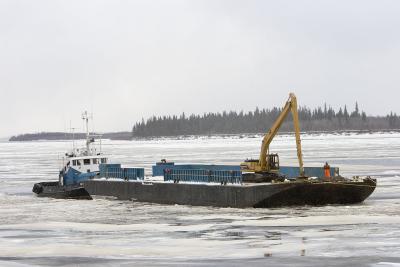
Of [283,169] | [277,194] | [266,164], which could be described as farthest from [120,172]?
[277,194]

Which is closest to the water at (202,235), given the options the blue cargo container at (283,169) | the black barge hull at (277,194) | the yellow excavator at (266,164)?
the black barge hull at (277,194)

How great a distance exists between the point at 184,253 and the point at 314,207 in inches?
586

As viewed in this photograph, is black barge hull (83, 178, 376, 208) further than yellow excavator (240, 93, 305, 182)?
No

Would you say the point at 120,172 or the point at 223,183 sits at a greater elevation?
the point at 120,172

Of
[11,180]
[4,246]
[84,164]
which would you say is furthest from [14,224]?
[11,180]

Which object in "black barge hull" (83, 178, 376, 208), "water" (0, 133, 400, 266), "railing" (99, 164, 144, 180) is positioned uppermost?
"railing" (99, 164, 144, 180)

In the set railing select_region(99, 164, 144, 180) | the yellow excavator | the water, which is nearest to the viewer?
the water

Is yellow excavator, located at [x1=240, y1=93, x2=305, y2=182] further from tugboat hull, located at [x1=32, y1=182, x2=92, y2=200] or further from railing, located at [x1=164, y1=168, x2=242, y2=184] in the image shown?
tugboat hull, located at [x1=32, y1=182, x2=92, y2=200]

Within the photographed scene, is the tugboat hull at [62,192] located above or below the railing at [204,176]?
below

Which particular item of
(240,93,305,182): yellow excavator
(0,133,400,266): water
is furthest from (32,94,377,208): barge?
(0,133,400,266): water

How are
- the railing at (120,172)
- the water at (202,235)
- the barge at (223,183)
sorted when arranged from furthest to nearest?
the railing at (120,172), the barge at (223,183), the water at (202,235)

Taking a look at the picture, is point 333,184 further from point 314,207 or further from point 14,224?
point 14,224

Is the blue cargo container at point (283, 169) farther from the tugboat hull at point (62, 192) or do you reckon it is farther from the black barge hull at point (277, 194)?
the tugboat hull at point (62, 192)

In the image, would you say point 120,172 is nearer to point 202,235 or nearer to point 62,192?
point 62,192
